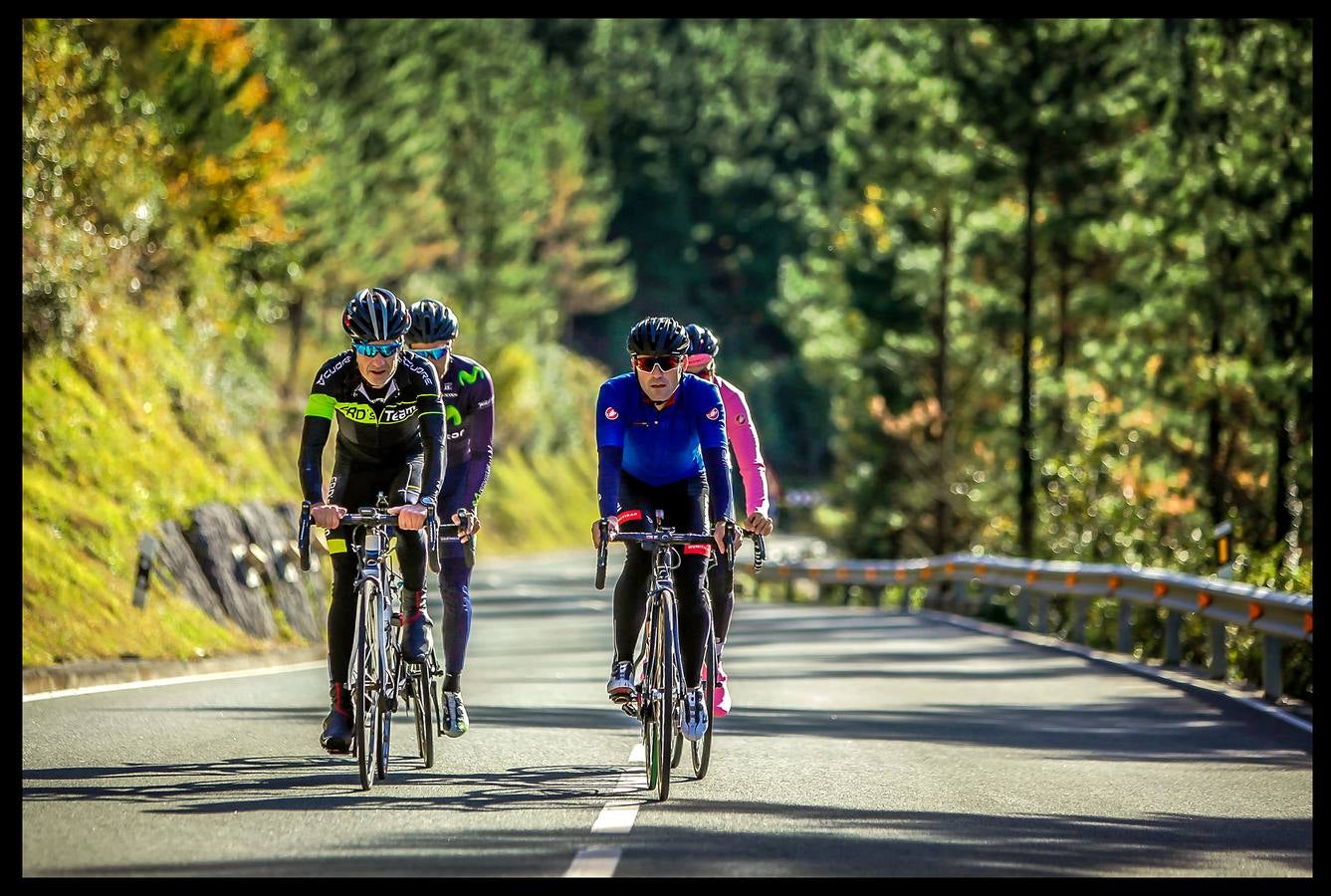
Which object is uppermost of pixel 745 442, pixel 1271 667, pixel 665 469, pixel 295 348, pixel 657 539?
pixel 295 348

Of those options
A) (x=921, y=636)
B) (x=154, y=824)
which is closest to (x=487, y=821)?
(x=154, y=824)

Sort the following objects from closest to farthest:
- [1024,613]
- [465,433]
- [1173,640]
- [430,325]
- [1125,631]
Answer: [430,325] → [465,433] → [1173,640] → [1125,631] → [1024,613]

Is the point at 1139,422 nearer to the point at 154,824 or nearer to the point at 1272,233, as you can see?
the point at 1272,233

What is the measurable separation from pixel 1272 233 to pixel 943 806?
78.2ft

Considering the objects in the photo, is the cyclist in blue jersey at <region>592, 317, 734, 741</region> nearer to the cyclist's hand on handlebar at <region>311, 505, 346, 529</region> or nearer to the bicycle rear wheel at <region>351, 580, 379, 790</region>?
the bicycle rear wheel at <region>351, 580, 379, 790</region>

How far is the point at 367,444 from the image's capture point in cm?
1084

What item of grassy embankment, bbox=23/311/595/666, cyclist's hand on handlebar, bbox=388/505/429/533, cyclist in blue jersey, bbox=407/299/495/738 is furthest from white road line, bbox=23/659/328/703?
cyclist's hand on handlebar, bbox=388/505/429/533

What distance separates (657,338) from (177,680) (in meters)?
8.14

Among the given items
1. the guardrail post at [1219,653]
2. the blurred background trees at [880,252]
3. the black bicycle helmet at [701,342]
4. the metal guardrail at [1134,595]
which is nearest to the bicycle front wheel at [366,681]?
the black bicycle helmet at [701,342]

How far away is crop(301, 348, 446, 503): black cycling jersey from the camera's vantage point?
1061cm

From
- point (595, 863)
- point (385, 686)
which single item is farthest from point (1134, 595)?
point (595, 863)

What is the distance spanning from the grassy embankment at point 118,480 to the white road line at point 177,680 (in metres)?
0.41

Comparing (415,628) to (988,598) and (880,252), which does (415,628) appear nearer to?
(988,598)

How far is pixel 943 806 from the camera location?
407 inches
